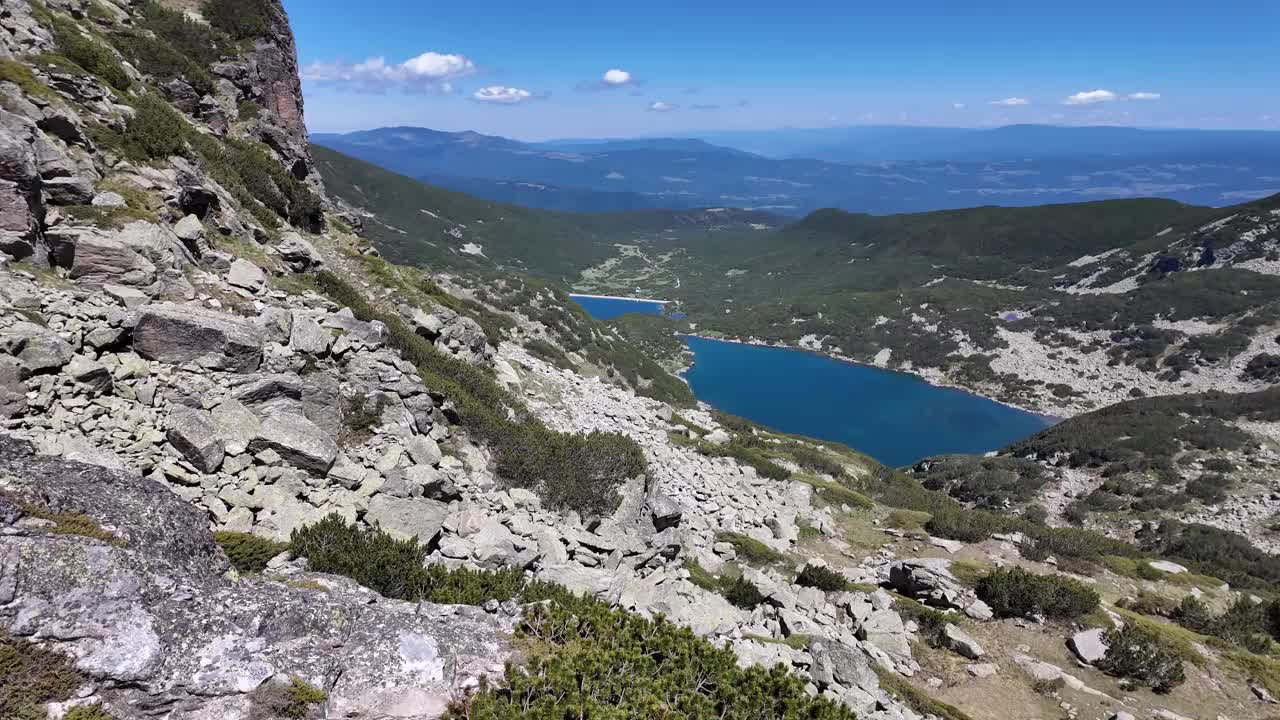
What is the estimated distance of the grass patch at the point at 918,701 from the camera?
34.7 feet

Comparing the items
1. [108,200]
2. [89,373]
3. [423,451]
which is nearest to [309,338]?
[423,451]

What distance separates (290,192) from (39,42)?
943 cm

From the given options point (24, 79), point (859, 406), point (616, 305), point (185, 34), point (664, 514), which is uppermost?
point (185, 34)

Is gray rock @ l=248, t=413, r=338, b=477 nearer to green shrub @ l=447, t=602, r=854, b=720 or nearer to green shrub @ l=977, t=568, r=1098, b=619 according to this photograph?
green shrub @ l=447, t=602, r=854, b=720

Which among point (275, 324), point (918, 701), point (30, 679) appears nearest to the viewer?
point (30, 679)

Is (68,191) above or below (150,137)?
below

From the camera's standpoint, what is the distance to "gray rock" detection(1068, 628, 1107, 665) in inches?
532

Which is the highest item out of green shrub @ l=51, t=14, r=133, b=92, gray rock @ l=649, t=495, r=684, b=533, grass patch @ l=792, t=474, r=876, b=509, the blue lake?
green shrub @ l=51, t=14, r=133, b=92

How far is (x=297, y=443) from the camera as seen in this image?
10.6 m

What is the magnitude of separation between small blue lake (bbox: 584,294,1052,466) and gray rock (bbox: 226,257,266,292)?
73.4m

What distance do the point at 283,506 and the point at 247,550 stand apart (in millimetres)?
1411

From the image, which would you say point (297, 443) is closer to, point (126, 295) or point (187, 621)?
point (126, 295)

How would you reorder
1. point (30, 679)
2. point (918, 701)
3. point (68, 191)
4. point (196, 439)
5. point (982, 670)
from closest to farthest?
1. point (30, 679)
2. point (196, 439)
3. point (918, 701)
4. point (68, 191)
5. point (982, 670)

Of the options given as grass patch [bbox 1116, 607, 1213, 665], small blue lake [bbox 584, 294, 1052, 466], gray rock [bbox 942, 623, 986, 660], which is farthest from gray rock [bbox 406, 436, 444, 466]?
small blue lake [bbox 584, 294, 1052, 466]
